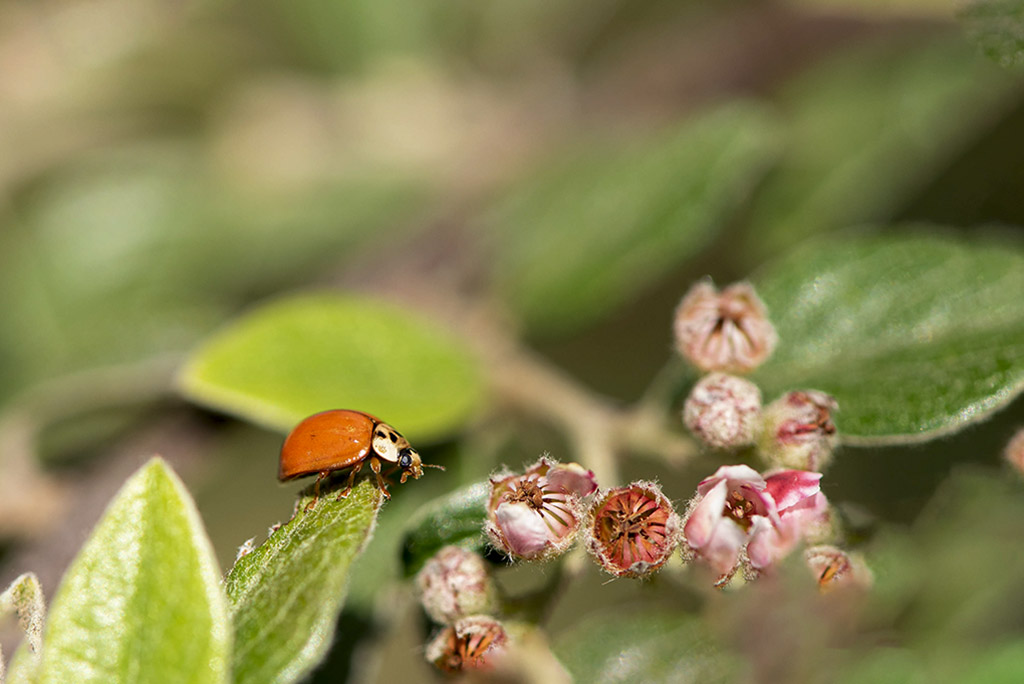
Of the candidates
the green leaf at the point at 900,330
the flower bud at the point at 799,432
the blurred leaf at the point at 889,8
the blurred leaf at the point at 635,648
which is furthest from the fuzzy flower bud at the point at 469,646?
the blurred leaf at the point at 889,8

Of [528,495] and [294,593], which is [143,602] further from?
[528,495]

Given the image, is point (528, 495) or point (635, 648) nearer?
point (528, 495)

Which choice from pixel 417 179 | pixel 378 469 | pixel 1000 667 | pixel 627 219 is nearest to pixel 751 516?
pixel 1000 667

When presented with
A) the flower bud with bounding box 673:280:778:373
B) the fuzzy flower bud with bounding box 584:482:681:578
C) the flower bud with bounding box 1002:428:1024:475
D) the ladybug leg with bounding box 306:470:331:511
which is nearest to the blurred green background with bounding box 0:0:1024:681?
the flower bud with bounding box 1002:428:1024:475

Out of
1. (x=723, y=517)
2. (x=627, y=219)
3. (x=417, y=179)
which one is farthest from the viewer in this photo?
(x=417, y=179)

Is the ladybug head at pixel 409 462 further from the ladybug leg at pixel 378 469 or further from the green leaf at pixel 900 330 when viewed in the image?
the green leaf at pixel 900 330
